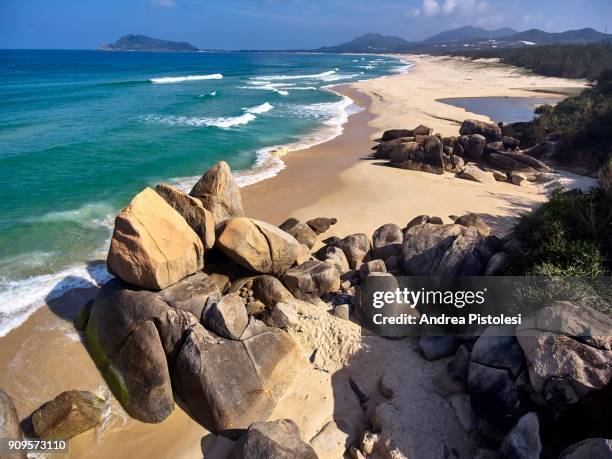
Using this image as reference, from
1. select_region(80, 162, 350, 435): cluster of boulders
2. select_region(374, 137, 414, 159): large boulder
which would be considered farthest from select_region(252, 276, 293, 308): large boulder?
select_region(374, 137, 414, 159): large boulder

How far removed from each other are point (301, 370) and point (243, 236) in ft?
9.52

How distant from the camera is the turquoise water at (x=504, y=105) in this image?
98.2ft

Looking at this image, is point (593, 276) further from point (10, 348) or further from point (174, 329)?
point (10, 348)

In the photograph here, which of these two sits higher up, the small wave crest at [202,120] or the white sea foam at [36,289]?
the small wave crest at [202,120]

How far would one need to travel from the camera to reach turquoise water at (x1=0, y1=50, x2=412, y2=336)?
1065 centimetres

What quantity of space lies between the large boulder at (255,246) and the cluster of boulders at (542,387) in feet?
13.8

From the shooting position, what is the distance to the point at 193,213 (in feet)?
28.2

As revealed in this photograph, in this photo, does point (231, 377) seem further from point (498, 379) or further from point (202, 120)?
point (202, 120)

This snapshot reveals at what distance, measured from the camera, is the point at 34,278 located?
975 centimetres

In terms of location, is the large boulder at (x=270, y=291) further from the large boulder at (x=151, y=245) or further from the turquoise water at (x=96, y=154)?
the turquoise water at (x=96, y=154)

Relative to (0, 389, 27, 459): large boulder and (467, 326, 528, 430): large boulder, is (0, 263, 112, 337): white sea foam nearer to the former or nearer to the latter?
(0, 389, 27, 459): large boulder

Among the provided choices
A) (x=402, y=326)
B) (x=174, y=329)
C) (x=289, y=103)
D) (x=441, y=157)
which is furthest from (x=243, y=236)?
(x=289, y=103)

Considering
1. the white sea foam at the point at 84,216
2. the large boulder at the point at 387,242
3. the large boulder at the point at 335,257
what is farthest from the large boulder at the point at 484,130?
the white sea foam at the point at 84,216

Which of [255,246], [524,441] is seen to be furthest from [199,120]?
[524,441]
